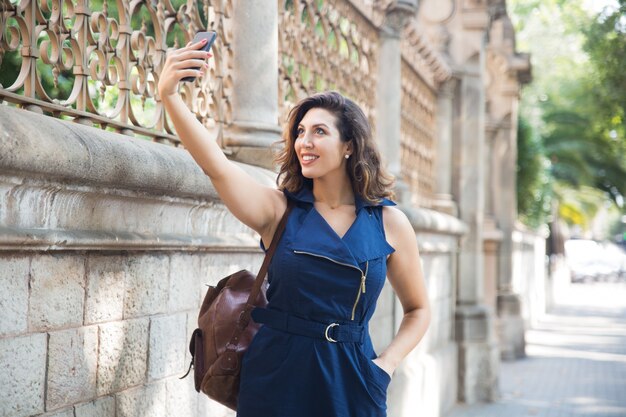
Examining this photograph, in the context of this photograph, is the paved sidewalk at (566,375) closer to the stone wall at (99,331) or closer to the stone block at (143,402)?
the stone wall at (99,331)

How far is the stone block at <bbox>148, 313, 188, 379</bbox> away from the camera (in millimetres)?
3809

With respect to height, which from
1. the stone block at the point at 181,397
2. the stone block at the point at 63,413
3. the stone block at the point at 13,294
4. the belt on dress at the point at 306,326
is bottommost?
the stone block at the point at 181,397

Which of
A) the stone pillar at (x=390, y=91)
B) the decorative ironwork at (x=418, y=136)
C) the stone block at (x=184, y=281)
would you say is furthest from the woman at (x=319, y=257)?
the decorative ironwork at (x=418, y=136)

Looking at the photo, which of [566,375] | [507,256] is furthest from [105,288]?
[507,256]

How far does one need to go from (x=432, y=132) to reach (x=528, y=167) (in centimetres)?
1081

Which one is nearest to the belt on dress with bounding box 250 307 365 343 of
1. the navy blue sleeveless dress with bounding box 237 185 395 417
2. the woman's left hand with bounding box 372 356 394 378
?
the navy blue sleeveless dress with bounding box 237 185 395 417

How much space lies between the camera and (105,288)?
134 inches

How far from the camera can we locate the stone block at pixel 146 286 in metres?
3.60

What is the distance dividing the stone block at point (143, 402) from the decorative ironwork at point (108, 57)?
3.28 feet

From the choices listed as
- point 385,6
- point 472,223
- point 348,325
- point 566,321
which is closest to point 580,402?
point 472,223

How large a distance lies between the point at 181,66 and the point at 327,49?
13.1 feet

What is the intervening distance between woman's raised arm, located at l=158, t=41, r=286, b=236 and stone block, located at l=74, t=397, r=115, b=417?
2.69ft

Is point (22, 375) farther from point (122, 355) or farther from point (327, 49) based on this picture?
point (327, 49)

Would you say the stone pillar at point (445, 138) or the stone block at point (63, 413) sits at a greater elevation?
the stone pillar at point (445, 138)
